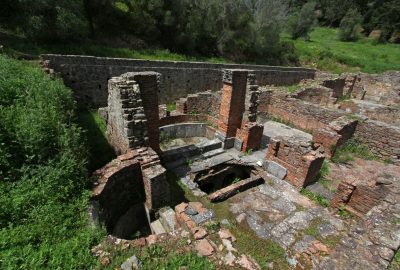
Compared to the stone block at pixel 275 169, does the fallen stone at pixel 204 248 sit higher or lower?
higher

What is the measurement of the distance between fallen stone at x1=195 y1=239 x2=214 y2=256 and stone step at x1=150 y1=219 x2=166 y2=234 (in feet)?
5.64

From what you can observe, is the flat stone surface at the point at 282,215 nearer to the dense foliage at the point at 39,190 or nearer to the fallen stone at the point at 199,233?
the fallen stone at the point at 199,233

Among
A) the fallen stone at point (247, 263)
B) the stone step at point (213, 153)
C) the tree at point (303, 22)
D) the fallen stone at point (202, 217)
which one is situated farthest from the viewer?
the tree at point (303, 22)

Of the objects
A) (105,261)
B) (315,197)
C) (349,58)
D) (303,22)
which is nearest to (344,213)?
(315,197)

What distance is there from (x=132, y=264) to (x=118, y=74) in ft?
40.0

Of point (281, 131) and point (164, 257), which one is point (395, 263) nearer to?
point (164, 257)

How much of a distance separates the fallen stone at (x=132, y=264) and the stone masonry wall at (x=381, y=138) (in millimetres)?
10101

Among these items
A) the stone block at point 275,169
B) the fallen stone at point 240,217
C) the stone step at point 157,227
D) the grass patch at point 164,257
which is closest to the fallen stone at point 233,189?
the stone block at point 275,169

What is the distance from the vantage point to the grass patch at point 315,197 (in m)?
6.56

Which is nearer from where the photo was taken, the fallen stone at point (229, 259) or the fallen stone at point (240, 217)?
the fallen stone at point (229, 259)

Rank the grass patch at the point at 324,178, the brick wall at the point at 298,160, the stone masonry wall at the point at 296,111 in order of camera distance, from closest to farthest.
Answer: the brick wall at the point at 298,160, the grass patch at the point at 324,178, the stone masonry wall at the point at 296,111

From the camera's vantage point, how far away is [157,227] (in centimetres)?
545

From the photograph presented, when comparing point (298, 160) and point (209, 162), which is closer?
point (298, 160)

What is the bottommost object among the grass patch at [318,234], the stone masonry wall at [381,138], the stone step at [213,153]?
the grass patch at [318,234]
